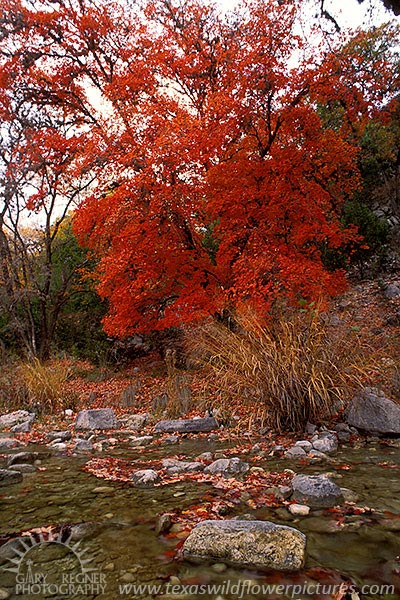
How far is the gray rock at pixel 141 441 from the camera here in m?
5.11

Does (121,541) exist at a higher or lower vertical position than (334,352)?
lower

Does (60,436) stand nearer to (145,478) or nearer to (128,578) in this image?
(145,478)

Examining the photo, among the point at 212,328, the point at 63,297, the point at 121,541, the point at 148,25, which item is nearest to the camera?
the point at 121,541

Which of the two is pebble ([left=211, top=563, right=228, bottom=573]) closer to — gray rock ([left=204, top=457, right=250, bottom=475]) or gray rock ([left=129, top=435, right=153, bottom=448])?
gray rock ([left=204, top=457, right=250, bottom=475])

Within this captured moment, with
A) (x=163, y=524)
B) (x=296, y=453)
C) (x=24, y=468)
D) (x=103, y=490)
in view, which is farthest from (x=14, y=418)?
(x=163, y=524)

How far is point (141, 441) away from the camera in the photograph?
5.20 m

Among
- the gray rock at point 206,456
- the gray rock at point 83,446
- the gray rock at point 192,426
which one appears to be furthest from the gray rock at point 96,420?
the gray rock at point 206,456

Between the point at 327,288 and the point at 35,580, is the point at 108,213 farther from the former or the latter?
the point at 35,580

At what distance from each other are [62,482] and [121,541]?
1.39 m

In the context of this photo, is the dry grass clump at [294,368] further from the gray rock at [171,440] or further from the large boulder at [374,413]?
the gray rock at [171,440]

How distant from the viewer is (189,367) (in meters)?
8.20

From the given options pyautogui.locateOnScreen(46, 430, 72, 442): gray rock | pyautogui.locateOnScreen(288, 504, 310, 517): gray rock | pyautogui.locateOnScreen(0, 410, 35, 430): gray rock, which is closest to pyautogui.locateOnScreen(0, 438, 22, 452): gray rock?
pyautogui.locateOnScreen(46, 430, 72, 442): gray rock

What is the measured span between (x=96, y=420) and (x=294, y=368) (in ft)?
11.0

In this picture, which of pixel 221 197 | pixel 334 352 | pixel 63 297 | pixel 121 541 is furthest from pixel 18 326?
pixel 121 541
